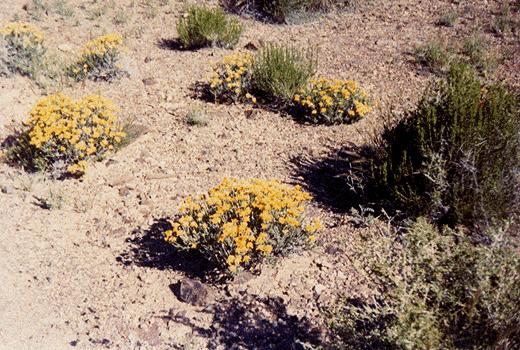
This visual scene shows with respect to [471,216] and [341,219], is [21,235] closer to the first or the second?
[341,219]

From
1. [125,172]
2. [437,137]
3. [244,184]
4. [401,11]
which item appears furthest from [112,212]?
[401,11]

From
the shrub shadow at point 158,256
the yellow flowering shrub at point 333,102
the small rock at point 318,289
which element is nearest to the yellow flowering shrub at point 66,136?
the shrub shadow at point 158,256

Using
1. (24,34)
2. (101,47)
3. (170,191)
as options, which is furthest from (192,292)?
(24,34)

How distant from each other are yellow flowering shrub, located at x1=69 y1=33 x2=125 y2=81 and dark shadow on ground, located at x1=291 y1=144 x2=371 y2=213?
10.4 ft

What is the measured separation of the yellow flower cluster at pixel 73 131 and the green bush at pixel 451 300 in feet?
11.3

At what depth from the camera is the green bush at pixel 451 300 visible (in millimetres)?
2594

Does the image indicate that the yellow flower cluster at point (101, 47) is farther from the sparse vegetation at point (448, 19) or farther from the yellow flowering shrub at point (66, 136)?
the sparse vegetation at point (448, 19)

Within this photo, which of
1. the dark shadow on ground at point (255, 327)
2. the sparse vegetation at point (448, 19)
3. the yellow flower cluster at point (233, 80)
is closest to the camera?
the dark shadow on ground at point (255, 327)

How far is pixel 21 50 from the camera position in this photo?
7270 mm

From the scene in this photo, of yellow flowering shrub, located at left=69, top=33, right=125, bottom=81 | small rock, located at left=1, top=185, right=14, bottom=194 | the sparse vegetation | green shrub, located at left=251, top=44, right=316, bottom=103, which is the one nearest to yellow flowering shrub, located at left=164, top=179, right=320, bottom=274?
small rock, located at left=1, top=185, right=14, bottom=194

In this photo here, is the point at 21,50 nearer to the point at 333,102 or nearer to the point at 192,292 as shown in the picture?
the point at 333,102

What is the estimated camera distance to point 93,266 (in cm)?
436

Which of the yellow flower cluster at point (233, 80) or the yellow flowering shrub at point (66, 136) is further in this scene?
the yellow flower cluster at point (233, 80)

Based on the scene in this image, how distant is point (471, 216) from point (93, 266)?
10.3ft
